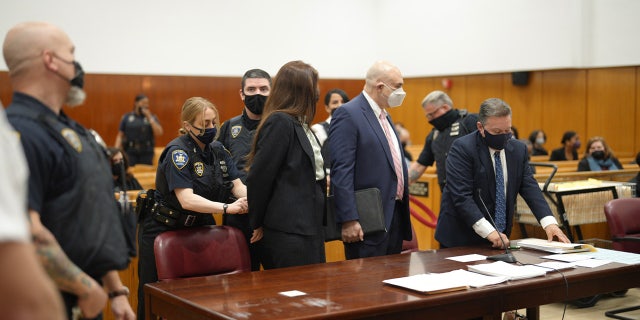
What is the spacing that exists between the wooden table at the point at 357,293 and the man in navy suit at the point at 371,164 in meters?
0.40

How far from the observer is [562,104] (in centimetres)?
1269

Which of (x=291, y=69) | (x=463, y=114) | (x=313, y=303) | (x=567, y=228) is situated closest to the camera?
(x=313, y=303)

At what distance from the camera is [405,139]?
1198cm

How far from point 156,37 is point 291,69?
33.2 feet

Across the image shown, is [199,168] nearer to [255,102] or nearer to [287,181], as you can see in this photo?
[287,181]

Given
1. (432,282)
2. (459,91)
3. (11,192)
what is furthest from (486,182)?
(459,91)

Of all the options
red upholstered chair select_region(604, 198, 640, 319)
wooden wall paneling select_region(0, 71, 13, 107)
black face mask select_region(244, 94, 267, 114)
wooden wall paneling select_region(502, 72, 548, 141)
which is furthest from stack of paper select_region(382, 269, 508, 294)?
wooden wall paneling select_region(0, 71, 13, 107)

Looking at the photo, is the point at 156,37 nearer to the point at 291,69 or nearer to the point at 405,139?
the point at 405,139

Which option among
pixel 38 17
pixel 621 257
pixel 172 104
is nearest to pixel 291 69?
pixel 621 257

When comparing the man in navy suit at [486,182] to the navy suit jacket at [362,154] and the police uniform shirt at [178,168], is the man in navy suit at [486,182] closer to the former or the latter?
the navy suit jacket at [362,154]

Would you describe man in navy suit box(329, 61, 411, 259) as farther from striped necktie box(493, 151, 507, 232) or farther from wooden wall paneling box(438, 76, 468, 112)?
wooden wall paneling box(438, 76, 468, 112)

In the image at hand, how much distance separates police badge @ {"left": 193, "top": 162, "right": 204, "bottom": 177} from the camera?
3.81m

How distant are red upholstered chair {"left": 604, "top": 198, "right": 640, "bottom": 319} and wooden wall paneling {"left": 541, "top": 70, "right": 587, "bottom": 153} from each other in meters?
7.66

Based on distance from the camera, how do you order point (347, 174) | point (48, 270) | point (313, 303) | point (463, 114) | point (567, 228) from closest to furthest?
point (48, 270) < point (313, 303) < point (347, 174) < point (567, 228) < point (463, 114)
